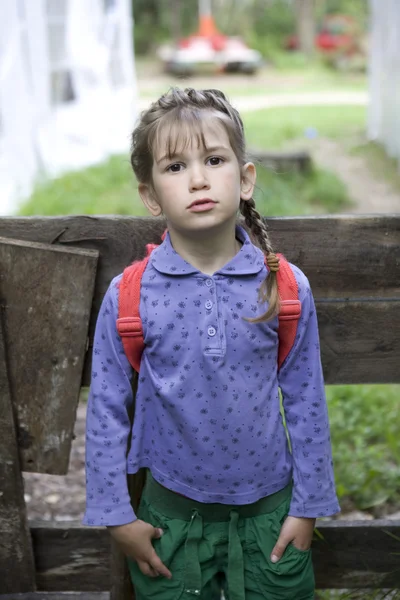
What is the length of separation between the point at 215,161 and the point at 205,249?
209 millimetres

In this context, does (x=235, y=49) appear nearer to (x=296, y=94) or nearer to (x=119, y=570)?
(x=296, y=94)

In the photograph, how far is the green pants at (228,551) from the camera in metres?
2.09

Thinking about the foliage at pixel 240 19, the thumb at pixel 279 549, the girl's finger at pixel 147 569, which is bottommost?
the foliage at pixel 240 19

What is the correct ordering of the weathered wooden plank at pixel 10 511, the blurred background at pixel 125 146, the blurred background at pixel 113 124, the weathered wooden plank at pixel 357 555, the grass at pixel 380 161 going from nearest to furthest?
the weathered wooden plank at pixel 10 511
the weathered wooden plank at pixel 357 555
the blurred background at pixel 125 146
the blurred background at pixel 113 124
the grass at pixel 380 161

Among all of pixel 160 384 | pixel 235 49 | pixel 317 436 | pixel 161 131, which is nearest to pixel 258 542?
pixel 317 436

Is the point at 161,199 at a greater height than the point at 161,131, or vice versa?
the point at 161,131

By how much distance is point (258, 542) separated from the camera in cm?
211

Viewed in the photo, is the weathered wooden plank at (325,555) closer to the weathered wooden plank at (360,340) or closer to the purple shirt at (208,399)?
the weathered wooden plank at (360,340)

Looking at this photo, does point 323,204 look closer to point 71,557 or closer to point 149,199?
point 71,557

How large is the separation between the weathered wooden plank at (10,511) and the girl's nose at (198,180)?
0.75 metres

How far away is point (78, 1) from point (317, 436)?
9856mm

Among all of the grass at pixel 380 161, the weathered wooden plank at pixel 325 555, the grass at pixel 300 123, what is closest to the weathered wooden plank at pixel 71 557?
the weathered wooden plank at pixel 325 555

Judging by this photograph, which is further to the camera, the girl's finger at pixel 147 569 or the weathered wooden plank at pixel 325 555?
the weathered wooden plank at pixel 325 555

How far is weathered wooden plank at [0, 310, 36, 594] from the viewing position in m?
2.47
